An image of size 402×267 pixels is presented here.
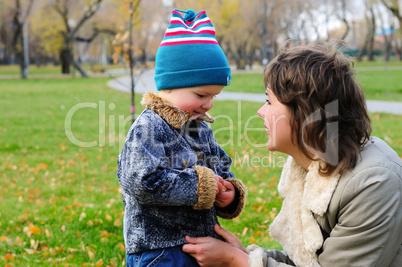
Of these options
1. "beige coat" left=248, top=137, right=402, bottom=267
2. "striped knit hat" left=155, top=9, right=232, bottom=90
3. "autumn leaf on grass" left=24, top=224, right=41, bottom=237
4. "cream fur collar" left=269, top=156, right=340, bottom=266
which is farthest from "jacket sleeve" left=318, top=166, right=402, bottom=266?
"autumn leaf on grass" left=24, top=224, right=41, bottom=237

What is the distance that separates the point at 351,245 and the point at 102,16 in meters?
39.3

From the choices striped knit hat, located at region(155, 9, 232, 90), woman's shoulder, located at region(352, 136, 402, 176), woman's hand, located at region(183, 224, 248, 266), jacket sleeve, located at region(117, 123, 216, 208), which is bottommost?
woman's hand, located at region(183, 224, 248, 266)

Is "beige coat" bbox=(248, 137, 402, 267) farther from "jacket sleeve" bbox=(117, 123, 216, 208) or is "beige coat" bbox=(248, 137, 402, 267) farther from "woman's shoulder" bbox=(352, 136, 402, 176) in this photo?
"jacket sleeve" bbox=(117, 123, 216, 208)

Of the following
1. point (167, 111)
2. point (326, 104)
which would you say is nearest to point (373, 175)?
point (326, 104)

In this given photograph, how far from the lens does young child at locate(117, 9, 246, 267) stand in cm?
187

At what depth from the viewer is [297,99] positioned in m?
1.88

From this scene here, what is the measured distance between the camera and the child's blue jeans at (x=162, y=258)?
1969 millimetres

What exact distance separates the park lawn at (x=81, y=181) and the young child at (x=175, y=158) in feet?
4.95

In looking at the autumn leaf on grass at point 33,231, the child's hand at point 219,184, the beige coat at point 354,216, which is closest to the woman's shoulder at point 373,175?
the beige coat at point 354,216

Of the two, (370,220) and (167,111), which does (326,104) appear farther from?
(167,111)

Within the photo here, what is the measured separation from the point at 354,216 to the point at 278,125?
0.55 meters

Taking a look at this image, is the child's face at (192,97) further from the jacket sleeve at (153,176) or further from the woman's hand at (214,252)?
the woman's hand at (214,252)

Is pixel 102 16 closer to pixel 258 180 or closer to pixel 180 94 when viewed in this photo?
pixel 258 180

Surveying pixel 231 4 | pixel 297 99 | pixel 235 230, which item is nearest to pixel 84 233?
pixel 235 230
